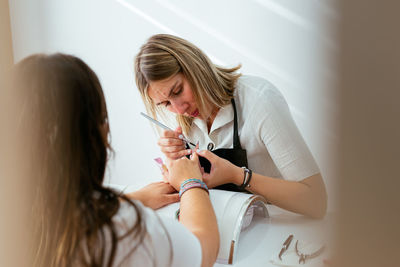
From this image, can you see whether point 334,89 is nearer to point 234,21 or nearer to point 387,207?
point 387,207

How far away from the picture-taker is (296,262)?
59 cm

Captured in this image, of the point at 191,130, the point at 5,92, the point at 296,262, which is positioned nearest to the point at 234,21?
the point at 191,130

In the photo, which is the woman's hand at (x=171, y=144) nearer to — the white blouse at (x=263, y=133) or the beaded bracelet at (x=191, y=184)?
the white blouse at (x=263, y=133)

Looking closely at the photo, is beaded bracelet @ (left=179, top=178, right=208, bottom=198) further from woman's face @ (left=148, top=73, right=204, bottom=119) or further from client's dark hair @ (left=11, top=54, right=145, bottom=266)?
woman's face @ (left=148, top=73, right=204, bottom=119)

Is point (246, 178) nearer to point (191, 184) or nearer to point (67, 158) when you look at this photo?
point (191, 184)

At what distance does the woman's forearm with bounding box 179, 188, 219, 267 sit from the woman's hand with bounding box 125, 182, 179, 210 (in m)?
0.16

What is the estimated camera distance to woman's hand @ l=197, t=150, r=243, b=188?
2.72 ft

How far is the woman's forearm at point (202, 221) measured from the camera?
0.53 metres

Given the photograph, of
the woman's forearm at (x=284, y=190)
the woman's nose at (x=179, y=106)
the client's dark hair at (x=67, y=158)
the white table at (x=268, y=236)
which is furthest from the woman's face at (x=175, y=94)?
the client's dark hair at (x=67, y=158)

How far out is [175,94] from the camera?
37.6 inches

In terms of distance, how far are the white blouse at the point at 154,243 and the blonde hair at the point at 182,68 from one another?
53 cm

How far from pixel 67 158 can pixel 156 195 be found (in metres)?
0.37

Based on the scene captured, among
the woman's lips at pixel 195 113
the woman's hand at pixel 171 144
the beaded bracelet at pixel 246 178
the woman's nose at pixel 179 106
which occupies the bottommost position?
the beaded bracelet at pixel 246 178

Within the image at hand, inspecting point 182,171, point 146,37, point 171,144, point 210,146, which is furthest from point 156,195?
point 146,37
